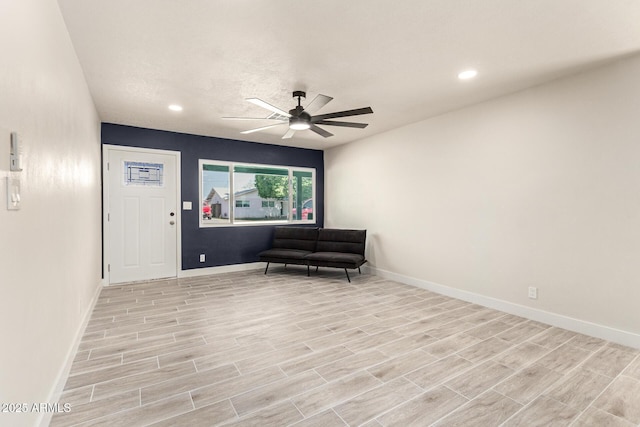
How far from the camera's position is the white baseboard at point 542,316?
2766 mm

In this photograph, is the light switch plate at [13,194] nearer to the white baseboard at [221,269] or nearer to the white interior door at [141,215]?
the white interior door at [141,215]

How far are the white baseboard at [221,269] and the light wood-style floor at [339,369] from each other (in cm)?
148

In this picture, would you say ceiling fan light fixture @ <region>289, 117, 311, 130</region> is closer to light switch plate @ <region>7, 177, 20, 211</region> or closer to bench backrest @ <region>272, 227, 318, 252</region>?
light switch plate @ <region>7, 177, 20, 211</region>

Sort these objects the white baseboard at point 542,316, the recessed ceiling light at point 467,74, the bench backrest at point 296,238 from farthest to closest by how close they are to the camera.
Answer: the bench backrest at point 296,238
the recessed ceiling light at point 467,74
the white baseboard at point 542,316

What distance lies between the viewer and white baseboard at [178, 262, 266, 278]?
5.36m

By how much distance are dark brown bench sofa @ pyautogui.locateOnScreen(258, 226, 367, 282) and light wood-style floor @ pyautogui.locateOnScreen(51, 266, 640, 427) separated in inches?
53.0

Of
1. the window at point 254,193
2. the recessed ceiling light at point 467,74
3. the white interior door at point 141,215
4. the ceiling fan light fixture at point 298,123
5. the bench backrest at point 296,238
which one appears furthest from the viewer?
the bench backrest at point 296,238

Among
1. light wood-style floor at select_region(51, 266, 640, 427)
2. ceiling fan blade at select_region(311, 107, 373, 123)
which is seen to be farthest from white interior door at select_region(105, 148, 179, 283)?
ceiling fan blade at select_region(311, 107, 373, 123)

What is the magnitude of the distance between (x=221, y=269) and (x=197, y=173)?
1800 mm

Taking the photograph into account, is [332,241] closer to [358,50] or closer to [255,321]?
[255,321]

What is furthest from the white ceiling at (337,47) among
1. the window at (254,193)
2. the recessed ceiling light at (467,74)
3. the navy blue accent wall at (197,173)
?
the window at (254,193)

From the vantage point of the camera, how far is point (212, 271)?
5594 millimetres

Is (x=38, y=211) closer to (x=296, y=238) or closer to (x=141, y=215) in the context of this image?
(x=141, y=215)

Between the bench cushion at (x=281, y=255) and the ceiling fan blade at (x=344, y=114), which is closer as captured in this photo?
the ceiling fan blade at (x=344, y=114)
